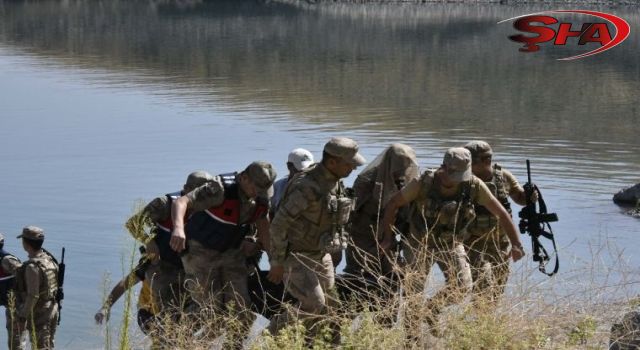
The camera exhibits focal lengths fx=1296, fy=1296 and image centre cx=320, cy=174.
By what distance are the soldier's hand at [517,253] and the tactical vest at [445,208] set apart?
321 mm

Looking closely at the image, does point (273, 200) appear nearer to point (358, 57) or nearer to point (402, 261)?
point (402, 261)

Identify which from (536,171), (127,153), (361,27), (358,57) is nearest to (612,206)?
(536,171)

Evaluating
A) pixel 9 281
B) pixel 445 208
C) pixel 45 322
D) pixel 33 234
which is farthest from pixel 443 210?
pixel 9 281

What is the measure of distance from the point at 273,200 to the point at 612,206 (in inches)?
378

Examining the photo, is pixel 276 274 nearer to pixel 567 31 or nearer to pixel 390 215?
pixel 390 215

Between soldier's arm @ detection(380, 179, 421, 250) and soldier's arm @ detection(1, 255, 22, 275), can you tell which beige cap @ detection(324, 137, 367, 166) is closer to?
soldier's arm @ detection(380, 179, 421, 250)

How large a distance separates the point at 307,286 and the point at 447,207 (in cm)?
97

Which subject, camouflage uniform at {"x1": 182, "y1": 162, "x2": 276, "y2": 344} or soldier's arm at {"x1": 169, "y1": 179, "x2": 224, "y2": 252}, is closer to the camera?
soldier's arm at {"x1": 169, "y1": 179, "x2": 224, "y2": 252}

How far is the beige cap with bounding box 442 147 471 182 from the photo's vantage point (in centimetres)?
764

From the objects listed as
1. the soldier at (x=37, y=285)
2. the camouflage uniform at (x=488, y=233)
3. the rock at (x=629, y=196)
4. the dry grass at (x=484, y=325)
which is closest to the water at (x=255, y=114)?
the rock at (x=629, y=196)

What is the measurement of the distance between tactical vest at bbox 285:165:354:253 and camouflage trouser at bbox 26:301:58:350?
2.23 metres

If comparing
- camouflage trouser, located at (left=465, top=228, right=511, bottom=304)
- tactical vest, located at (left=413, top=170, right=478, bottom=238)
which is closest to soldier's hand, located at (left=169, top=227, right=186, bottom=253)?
tactical vest, located at (left=413, top=170, right=478, bottom=238)

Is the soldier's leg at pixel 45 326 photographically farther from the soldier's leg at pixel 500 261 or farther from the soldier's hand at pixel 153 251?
the soldier's leg at pixel 500 261

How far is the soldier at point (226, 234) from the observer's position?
304 inches
